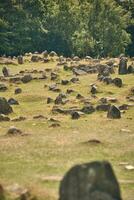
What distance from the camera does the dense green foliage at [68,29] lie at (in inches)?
2842

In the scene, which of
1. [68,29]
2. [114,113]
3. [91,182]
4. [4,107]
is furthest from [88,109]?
[68,29]

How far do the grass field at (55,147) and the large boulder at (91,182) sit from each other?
8.93ft

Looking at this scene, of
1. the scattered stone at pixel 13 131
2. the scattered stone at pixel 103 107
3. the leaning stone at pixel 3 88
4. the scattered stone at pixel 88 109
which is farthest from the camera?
the leaning stone at pixel 3 88

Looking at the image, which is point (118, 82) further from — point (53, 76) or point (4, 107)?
point (4, 107)

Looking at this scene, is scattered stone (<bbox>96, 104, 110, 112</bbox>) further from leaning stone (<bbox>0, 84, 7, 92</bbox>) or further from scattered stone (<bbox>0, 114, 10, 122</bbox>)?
leaning stone (<bbox>0, 84, 7, 92</bbox>)

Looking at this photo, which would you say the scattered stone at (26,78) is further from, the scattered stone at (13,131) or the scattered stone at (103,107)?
the scattered stone at (13,131)

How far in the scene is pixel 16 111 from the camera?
33000 millimetres

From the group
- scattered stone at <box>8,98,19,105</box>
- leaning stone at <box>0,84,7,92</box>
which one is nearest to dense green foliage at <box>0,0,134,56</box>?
leaning stone at <box>0,84,7,92</box>

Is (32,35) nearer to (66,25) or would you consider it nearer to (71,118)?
(66,25)

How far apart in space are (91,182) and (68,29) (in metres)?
62.5

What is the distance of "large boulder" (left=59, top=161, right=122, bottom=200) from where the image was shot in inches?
477

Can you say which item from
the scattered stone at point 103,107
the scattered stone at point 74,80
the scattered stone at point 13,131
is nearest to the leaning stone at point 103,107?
the scattered stone at point 103,107

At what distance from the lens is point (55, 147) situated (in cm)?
2316

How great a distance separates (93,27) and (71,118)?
44.8m
